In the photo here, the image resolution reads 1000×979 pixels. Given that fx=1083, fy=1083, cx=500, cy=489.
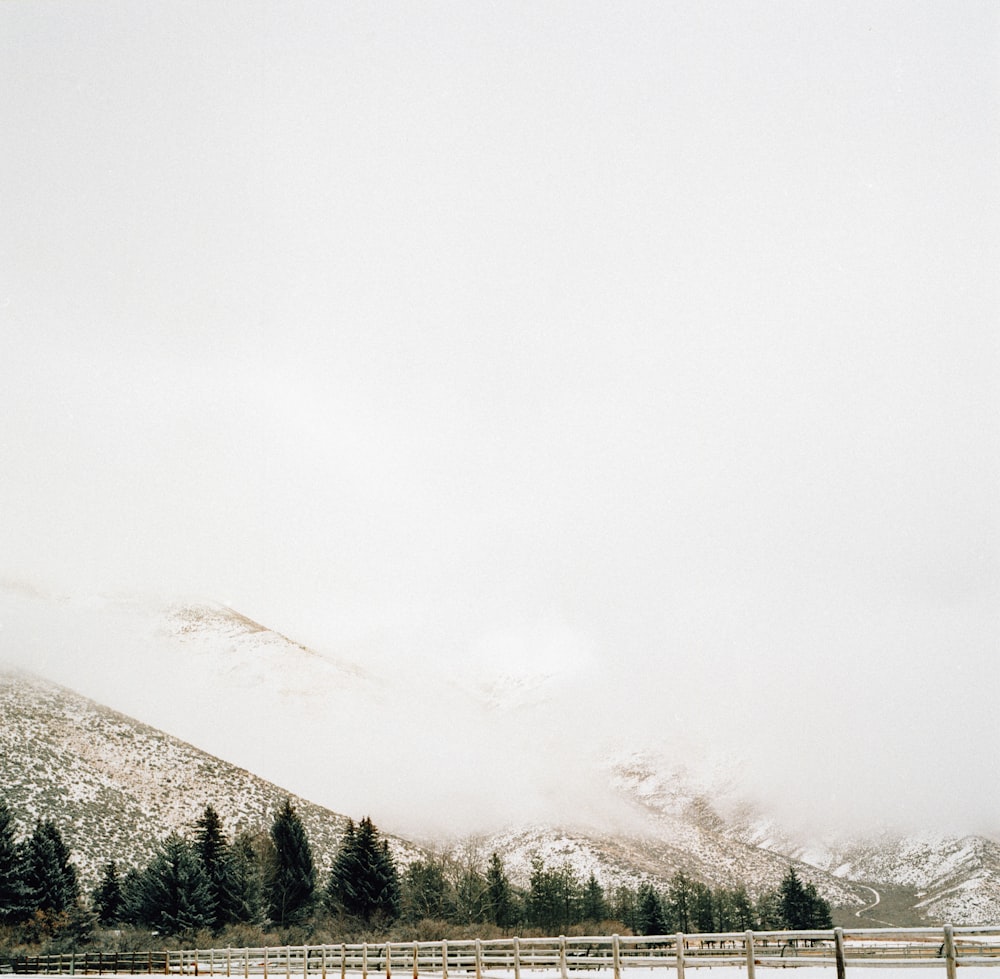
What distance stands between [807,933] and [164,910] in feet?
195

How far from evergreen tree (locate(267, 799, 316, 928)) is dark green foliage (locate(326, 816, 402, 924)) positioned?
5813 millimetres

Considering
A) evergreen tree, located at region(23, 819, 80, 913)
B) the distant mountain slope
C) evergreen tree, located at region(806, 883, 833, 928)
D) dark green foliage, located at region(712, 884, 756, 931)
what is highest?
the distant mountain slope

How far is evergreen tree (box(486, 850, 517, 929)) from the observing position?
Result: 97.3 meters

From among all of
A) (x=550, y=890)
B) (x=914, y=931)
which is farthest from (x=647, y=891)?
(x=914, y=931)

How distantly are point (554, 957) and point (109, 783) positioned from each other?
12190 cm

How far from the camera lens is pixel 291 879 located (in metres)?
89.3

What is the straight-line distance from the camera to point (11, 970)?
175 feet

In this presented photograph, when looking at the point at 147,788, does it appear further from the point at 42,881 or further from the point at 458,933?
the point at 458,933

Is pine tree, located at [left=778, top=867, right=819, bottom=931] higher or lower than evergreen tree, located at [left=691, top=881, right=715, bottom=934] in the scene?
higher

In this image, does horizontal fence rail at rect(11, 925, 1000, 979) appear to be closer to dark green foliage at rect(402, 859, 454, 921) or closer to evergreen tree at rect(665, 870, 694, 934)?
dark green foliage at rect(402, 859, 454, 921)

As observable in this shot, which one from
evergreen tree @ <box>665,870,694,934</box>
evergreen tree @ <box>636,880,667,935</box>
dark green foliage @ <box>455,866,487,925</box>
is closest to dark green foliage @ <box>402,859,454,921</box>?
dark green foliage @ <box>455,866,487,925</box>

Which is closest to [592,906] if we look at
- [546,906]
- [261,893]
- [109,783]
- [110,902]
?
[546,906]

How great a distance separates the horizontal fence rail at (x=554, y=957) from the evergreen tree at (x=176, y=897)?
15425 millimetres

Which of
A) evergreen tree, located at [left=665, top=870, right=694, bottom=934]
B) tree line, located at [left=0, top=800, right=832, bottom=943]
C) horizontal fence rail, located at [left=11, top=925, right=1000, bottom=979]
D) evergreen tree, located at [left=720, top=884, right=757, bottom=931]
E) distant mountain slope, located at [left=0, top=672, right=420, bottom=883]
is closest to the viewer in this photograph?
horizontal fence rail, located at [left=11, top=925, right=1000, bottom=979]
